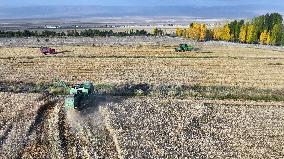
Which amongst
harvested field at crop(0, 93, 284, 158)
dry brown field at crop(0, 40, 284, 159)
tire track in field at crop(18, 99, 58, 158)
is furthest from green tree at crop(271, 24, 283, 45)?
tire track in field at crop(18, 99, 58, 158)

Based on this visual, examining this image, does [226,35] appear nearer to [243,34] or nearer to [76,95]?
[243,34]

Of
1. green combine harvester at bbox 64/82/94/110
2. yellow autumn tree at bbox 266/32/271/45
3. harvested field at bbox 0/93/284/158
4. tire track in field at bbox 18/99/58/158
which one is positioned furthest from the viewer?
yellow autumn tree at bbox 266/32/271/45

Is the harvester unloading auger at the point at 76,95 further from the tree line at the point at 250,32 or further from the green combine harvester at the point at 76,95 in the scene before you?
the tree line at the point at 250,32

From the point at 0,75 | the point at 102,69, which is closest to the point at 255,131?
the point at 102,69

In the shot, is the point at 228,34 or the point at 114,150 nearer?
the point at 114,150

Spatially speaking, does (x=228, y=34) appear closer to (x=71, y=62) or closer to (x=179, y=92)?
(x=71, y=62)

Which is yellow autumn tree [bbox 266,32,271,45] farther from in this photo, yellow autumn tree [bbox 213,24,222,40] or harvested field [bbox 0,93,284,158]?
harvested field [bbox 0,93,284,158]
